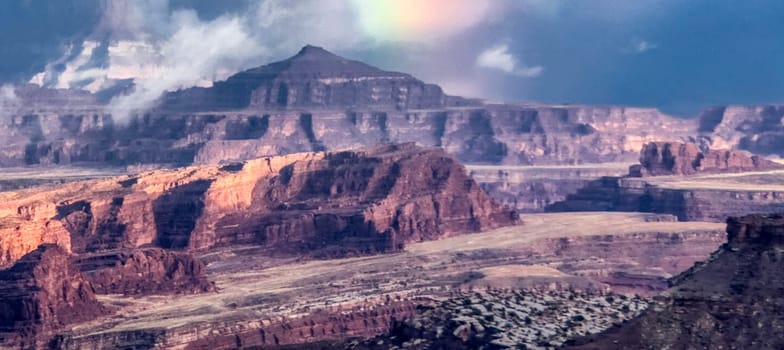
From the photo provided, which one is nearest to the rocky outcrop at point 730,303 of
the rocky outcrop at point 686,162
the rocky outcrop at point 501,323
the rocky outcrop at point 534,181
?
the rocky outcrop at point 501,323

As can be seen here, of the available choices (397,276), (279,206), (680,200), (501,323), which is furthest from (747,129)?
(501,323)

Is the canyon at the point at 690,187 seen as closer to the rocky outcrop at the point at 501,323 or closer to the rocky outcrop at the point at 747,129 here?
the rocky outcrop at the point at 747,129

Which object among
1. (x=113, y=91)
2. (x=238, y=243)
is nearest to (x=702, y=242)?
(x=238, y=243)

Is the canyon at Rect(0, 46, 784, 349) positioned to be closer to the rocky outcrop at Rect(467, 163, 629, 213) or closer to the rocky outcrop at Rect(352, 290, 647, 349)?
the rocky outcrop at Rect(352, 290, 647, 349)

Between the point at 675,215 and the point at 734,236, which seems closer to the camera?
the point at 734,236

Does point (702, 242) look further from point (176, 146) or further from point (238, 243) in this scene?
point (176, 146)

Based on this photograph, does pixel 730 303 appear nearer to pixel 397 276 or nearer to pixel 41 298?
pixel 41 298
